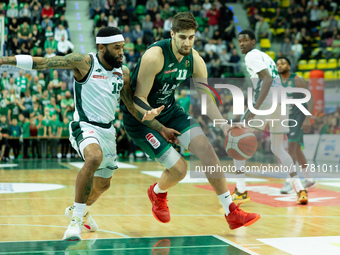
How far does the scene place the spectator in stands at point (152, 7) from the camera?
66.3 ft

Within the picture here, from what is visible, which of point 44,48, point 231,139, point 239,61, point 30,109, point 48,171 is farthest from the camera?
point 239,61

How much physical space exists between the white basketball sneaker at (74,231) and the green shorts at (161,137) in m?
0.99

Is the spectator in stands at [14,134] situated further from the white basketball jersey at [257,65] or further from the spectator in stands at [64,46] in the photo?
the white basketball jersey at [257,65]

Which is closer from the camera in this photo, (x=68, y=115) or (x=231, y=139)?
(x=231, y=139)

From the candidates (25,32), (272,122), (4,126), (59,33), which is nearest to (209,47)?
(59,33)

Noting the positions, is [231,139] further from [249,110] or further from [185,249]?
[185,249]

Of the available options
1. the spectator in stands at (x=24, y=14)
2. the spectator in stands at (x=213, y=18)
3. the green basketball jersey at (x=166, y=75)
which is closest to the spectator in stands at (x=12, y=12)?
the spectator in stands at (x=24, y=14)

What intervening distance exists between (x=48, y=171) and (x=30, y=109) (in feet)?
14.4

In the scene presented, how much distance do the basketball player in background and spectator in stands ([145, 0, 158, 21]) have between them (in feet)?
44.1

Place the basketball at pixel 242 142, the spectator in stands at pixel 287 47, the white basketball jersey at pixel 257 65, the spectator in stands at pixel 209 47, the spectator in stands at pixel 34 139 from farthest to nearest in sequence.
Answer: the spectator in stands at pixel 287 47
the spectator in stands at pixel 209 47
the spectator in stands at pixel 34 139
the white basketball jersey at pixel 257 65
the basketball at pixel 242 142

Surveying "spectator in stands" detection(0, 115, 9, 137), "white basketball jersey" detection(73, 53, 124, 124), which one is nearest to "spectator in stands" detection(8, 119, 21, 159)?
"spectator in stands" detection(0, 115, 9, 137)

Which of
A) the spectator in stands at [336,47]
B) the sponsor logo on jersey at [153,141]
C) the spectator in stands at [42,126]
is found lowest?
the spectator in stands at [42,126]

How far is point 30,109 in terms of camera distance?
620 inches

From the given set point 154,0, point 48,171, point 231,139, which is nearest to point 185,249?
point 231,139
